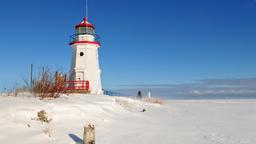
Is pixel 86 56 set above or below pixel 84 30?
below

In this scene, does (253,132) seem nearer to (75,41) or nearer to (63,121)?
(63,121)

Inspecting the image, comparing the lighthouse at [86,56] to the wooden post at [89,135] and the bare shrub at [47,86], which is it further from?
the wooden post at [89,135]

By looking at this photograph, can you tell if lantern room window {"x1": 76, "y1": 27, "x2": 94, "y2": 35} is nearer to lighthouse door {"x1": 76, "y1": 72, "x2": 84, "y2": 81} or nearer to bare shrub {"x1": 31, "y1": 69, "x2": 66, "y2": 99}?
lighthouse door {"x1": 76, "y1": 72, "x2": 84, "y2": 81}

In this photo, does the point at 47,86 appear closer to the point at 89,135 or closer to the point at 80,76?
the point at 89,135

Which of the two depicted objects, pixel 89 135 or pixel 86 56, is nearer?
pixel 89 135

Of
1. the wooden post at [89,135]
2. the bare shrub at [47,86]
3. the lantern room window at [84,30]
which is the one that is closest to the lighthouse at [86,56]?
the lantern room window at [84,30]

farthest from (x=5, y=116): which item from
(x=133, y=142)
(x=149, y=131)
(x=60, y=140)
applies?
(x=149, y=131)

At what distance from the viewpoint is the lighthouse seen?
29781 millimetres

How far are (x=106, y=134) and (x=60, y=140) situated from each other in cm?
Result: 142

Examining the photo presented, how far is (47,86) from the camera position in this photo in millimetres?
12477

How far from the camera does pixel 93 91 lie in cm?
2933

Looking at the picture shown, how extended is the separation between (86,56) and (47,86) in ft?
57.5

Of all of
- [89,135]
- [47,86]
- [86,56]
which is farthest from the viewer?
[86,56]

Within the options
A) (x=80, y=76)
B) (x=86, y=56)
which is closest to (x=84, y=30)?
(x=86, y=56)
